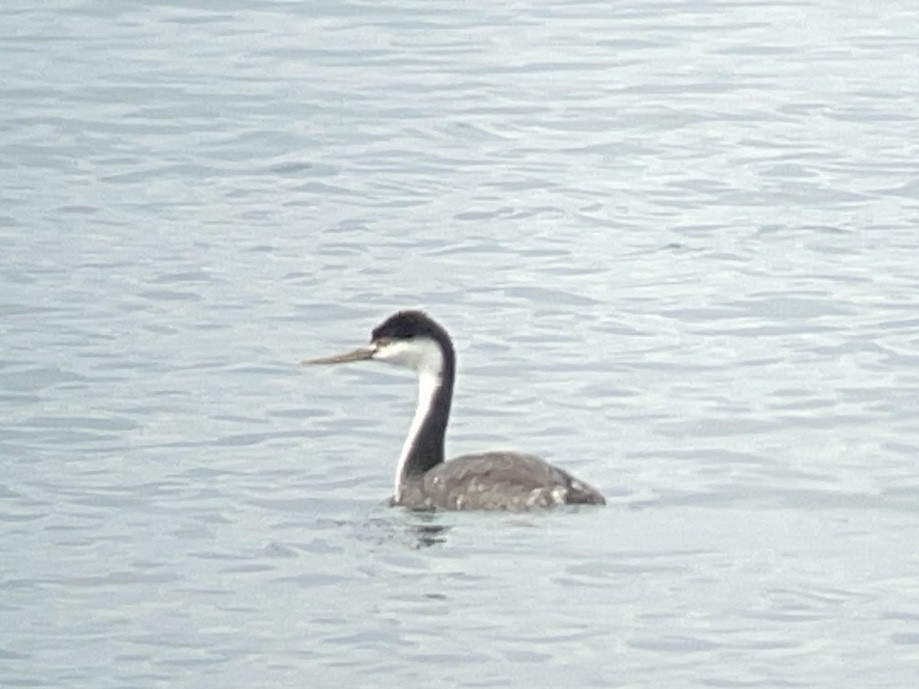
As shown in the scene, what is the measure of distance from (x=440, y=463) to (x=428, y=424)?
24cm

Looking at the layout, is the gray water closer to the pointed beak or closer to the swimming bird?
the swimming bird

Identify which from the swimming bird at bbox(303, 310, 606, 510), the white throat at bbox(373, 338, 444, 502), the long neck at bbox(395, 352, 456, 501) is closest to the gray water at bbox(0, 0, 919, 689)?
the swimming bird at bbox(303, 310, 606, 510)

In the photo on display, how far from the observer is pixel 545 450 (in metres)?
17.2

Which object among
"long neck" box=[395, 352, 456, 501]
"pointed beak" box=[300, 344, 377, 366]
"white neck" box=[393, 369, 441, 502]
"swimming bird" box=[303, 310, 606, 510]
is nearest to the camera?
"swimming bird" box=[303, 310, 606, 510]

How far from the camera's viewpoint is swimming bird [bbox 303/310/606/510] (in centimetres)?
1572

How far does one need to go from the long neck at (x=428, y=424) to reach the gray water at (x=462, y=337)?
229 mm

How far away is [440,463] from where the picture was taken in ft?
54.5

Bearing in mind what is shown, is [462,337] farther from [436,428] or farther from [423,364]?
[436,428]

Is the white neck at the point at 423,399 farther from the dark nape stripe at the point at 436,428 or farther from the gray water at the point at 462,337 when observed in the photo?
the gray water at the point at 462,337

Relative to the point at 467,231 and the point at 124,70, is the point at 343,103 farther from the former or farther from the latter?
the point at 467,231

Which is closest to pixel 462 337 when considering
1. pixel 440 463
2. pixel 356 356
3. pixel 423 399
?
pixel 356 356

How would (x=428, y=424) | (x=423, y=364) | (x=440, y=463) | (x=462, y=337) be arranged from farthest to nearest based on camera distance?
(x=462, y=337) → (x=423, y=364) → (x=428, y=424) → (x=440, y=463)

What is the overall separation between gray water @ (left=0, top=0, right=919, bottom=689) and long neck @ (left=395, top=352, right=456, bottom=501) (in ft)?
0.75

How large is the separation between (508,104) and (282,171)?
3.57 m
